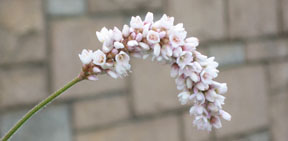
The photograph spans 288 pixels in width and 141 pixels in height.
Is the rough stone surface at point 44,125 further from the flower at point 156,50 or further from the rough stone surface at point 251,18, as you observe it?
the flower at point 156,50

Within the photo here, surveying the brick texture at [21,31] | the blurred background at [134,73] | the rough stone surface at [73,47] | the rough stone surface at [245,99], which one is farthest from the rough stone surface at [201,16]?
the brick texture at [21,31]

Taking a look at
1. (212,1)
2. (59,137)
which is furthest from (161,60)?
(212,1)

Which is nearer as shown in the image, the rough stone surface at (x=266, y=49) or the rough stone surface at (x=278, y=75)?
the rough stone surface at (x=266, y=49)

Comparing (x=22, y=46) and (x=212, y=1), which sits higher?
(x=212, y=1)

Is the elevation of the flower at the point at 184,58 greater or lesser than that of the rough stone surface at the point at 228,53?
lesser

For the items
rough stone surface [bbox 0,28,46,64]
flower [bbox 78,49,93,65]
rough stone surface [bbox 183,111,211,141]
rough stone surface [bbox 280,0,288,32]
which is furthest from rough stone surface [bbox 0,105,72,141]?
rough stone surface [bbox 280,0,288,32]

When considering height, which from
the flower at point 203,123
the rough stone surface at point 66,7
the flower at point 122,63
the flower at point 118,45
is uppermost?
the rough stone surface at point 66,7

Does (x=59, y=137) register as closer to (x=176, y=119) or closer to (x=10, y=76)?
(x=10, y=76)
